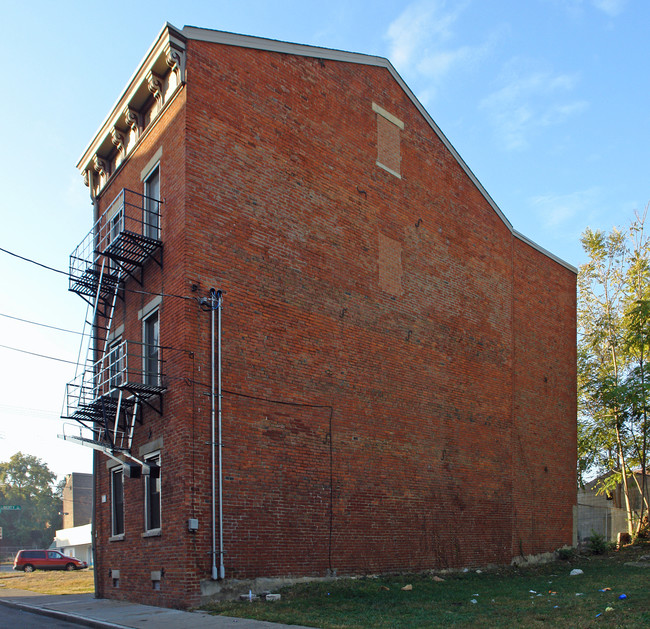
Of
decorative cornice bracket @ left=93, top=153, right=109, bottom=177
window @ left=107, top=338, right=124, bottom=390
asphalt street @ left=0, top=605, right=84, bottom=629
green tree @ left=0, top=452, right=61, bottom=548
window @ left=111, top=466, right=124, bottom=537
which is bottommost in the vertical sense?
green tree @ left=0, top=452, right=61, bottom=548

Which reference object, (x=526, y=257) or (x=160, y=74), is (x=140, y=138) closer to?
(x=160, y=74)

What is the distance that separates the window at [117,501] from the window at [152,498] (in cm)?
208

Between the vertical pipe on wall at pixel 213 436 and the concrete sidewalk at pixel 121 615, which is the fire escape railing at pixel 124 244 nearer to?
the vertical pipe on wall at pixel 213 436

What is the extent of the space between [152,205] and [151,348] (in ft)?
12.1

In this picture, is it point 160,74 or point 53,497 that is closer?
point 160,74

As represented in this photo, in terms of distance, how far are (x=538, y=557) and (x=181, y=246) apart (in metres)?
16.5

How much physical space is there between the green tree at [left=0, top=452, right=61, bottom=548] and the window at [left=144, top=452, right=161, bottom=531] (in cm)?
7778

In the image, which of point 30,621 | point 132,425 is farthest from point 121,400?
point 30,621

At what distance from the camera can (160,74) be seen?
1625 centimetres

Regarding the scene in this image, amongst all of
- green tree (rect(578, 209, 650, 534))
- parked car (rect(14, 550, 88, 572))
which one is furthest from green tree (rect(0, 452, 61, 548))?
green tree (rect(578, 209, 650, 534))

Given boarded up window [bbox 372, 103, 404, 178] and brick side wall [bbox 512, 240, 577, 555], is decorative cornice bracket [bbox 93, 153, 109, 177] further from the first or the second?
brick side wall [bbox 512, 240, 577, 555]

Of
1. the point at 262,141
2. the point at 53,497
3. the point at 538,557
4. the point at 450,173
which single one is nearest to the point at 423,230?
the point at 450,173

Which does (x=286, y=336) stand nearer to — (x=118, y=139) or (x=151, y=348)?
(x=151, y=348)

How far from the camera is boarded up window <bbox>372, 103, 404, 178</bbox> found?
20.0 metres
